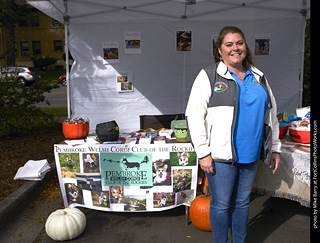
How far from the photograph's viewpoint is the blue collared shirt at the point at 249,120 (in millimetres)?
1918

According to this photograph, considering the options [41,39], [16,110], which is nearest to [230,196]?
[16,110]

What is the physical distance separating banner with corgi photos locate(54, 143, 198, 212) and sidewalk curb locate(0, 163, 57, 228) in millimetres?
635

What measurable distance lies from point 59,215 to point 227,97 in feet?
5.89

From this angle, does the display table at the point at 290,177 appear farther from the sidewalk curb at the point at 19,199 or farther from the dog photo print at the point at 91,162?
the sidewalk curb at the point at 19,199

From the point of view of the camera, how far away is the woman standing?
190 cm

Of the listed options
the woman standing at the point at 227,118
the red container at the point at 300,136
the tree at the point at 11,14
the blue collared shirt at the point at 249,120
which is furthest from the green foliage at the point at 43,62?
the blue collared shirt at the point at 249,120

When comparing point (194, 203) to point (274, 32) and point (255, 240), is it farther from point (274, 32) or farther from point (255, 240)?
point (274, 32)

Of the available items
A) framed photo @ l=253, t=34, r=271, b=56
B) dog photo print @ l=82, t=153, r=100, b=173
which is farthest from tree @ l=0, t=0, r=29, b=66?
dog photo print @ l=82, t=153, r=100, b=173

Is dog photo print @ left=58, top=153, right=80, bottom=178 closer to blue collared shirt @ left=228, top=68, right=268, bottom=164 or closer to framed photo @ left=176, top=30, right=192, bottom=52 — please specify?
blue collared shirt @ left=228, top=68, right=268, bottom=164

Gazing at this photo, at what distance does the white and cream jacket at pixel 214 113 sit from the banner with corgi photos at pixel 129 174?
0.77 meters

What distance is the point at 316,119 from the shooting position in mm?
664

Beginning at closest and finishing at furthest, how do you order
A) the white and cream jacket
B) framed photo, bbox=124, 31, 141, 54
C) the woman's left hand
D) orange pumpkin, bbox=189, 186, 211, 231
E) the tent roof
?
the white and cream jacket → the woman's left hand → orange pumpkin, bbox=189, 186, 211, 231 → the tent roof → framed photo, bbox=124, 31, 141, 54

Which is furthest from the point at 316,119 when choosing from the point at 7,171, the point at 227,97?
the point at 7,171

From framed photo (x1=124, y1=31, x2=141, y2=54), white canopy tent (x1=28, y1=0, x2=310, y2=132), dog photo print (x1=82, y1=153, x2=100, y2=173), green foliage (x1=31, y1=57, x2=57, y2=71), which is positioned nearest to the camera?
dog photo print (x1=82, y1=153, x2=100, y2=173)
